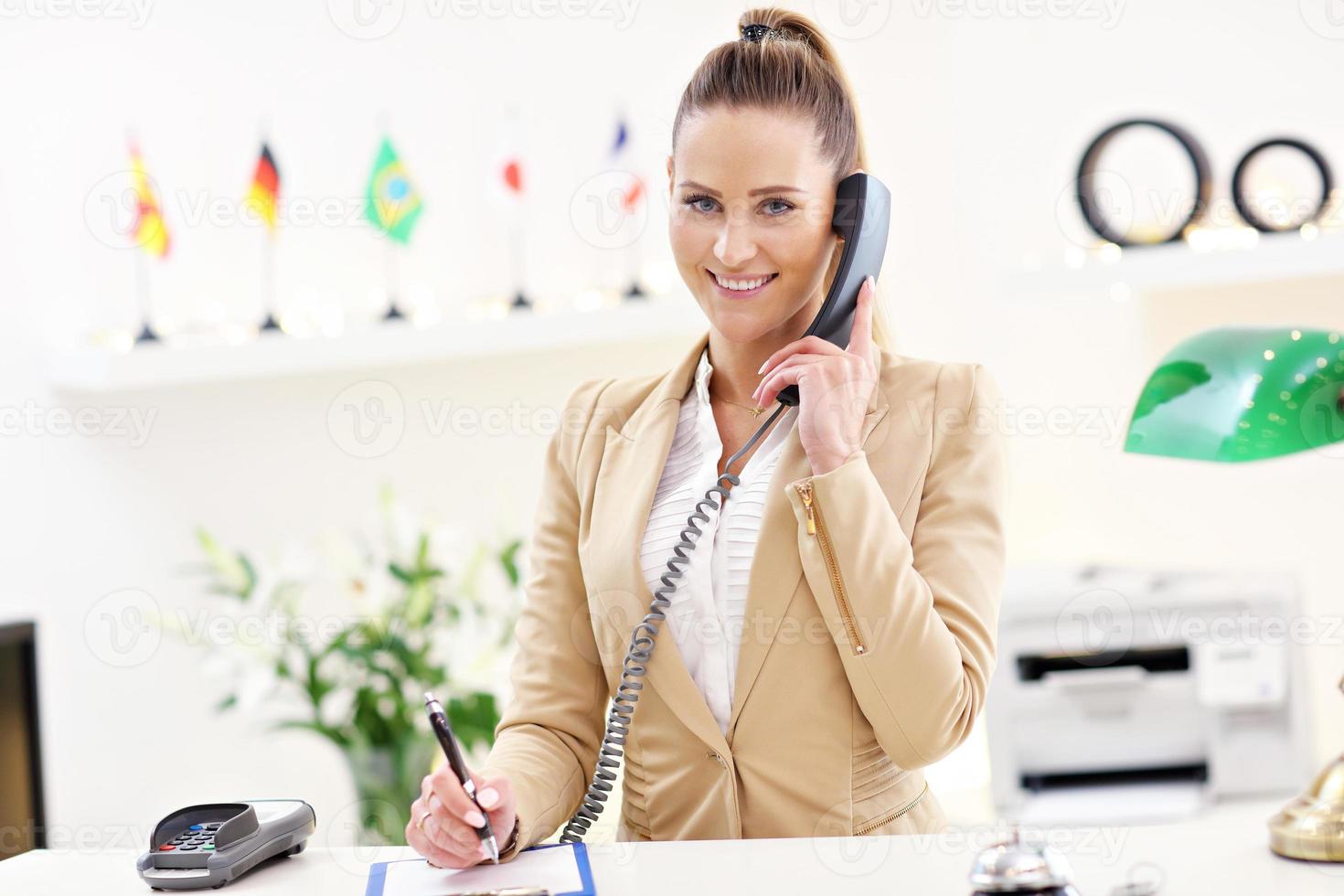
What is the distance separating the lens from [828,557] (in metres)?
1.19

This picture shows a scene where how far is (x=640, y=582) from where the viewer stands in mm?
1295

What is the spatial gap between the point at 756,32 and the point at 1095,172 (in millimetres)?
1494

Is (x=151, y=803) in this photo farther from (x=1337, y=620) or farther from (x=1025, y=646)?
(x=1337, y=620)

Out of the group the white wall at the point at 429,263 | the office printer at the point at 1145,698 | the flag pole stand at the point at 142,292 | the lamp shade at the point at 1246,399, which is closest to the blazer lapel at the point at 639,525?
the lamp shade at the point at 1246,399

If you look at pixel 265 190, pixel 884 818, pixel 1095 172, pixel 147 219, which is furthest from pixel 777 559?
pixel 147 219

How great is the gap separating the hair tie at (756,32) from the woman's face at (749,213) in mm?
135

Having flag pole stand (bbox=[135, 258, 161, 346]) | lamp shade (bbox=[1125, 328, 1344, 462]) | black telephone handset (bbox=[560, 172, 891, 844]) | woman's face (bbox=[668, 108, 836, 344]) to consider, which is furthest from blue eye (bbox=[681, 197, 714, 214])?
flag pole stand (bbox=[135, 258, 161, 346])

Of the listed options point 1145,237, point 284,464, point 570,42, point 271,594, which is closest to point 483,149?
point 570,42

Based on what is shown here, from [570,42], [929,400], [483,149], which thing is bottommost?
[929,400]

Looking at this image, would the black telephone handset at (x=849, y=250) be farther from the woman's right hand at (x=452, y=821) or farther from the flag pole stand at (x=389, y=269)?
the flag pole stand at (x=389, y=269)

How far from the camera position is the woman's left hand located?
121 cm

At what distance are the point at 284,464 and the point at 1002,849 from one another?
2.45 m

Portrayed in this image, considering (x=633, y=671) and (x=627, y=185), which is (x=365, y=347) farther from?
(x=633, y=671)

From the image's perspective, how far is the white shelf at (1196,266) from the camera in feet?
7.93
